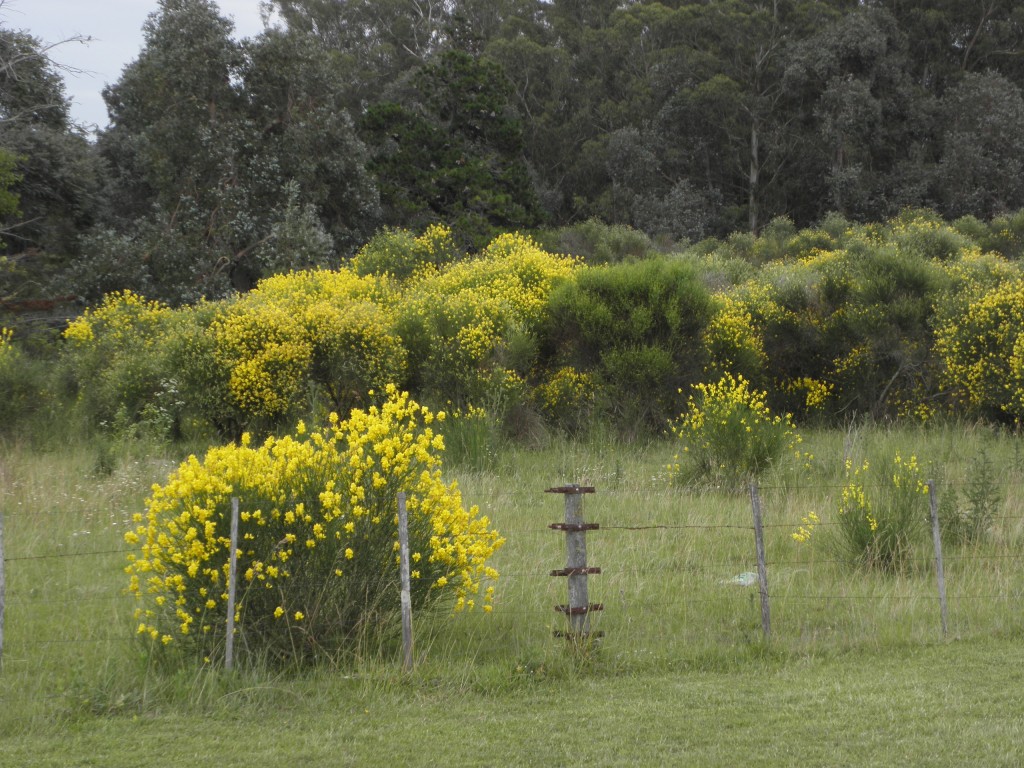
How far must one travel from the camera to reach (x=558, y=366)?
21500 mm

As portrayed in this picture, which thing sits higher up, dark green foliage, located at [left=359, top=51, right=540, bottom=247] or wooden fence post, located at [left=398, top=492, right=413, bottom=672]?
dark green foliage, located at [left=359, top=51, right=540, bottom=247]

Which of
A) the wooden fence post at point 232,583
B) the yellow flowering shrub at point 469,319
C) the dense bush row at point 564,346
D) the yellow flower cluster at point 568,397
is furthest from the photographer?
the yellow flower cluster at point 568,397

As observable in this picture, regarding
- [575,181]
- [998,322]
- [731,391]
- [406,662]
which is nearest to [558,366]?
[731,391]

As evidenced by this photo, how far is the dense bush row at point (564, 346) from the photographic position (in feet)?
62.4

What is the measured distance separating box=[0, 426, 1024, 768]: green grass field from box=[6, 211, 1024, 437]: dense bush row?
8.10 m

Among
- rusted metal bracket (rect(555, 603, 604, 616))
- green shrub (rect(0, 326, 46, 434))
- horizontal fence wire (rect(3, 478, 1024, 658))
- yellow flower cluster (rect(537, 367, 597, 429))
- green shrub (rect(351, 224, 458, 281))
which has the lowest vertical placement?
horizontal fence wire (rect(3, 478, 1024, 658))

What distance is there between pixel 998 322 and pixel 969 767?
602 inches

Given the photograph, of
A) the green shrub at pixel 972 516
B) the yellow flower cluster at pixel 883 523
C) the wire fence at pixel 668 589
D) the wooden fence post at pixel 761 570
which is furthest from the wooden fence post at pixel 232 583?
the green shrub at pixel 972 516

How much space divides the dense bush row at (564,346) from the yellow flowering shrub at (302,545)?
10976 mm

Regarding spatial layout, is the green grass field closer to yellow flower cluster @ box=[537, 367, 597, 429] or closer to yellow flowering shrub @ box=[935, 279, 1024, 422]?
yellow flowering shrub @ box=[935, 279, 1024, 422]

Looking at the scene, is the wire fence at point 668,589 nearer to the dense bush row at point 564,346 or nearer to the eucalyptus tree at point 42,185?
the dense bush row at point 564,346

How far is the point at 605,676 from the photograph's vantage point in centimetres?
702

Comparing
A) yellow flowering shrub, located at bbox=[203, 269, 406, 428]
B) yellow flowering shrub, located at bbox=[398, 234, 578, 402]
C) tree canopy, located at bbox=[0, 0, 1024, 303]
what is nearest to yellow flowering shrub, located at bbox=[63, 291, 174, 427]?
yellow flowering shrub, located at bbox=[203, 269, 406, 428]

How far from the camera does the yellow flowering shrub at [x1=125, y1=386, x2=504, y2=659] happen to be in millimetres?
7062
